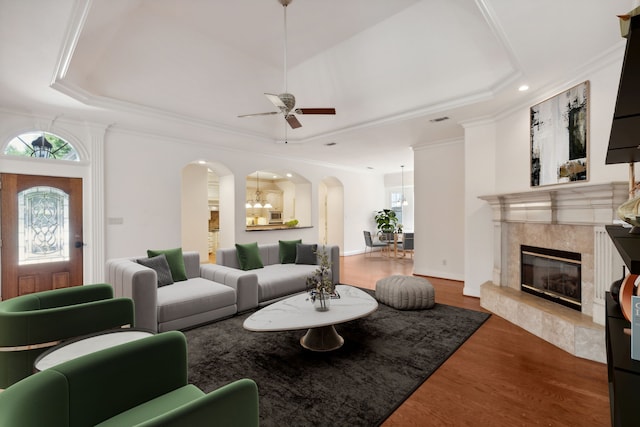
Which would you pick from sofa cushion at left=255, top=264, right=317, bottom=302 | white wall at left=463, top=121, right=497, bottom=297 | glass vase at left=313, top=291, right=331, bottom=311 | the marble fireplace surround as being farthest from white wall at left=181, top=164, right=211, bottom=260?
the marble fireplace surround

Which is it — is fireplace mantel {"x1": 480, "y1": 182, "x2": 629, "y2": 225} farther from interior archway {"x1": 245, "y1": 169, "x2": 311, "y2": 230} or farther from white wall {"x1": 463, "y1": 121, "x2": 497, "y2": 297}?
interior archway {"x1": 245, "y1": 169, "x2": 311, "y2": 230}

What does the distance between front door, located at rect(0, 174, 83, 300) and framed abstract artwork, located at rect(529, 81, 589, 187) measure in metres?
6.48

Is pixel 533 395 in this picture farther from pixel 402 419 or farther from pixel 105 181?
pixel 105 181

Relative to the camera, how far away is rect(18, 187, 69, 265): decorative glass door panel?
4211 millimetres

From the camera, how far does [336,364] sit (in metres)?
2.70

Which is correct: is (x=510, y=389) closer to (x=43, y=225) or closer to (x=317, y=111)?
(x=317, y=111)

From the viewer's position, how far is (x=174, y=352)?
1.62 meters

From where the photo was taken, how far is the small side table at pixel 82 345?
169cm

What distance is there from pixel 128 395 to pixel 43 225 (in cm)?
429

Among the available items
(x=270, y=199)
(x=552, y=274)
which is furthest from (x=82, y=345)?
(x=270, y=199)

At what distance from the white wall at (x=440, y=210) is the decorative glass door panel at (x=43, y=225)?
20.5 feet

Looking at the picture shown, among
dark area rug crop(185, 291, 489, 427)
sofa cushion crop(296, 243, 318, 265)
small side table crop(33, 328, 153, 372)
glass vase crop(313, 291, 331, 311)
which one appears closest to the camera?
small side table crop(33, 328, 153, 372)

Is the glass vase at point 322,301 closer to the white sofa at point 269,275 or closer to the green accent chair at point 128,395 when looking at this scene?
the white sofa at point 269,275

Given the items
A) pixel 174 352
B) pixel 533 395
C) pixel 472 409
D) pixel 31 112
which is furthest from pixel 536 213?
pixel 31 112
